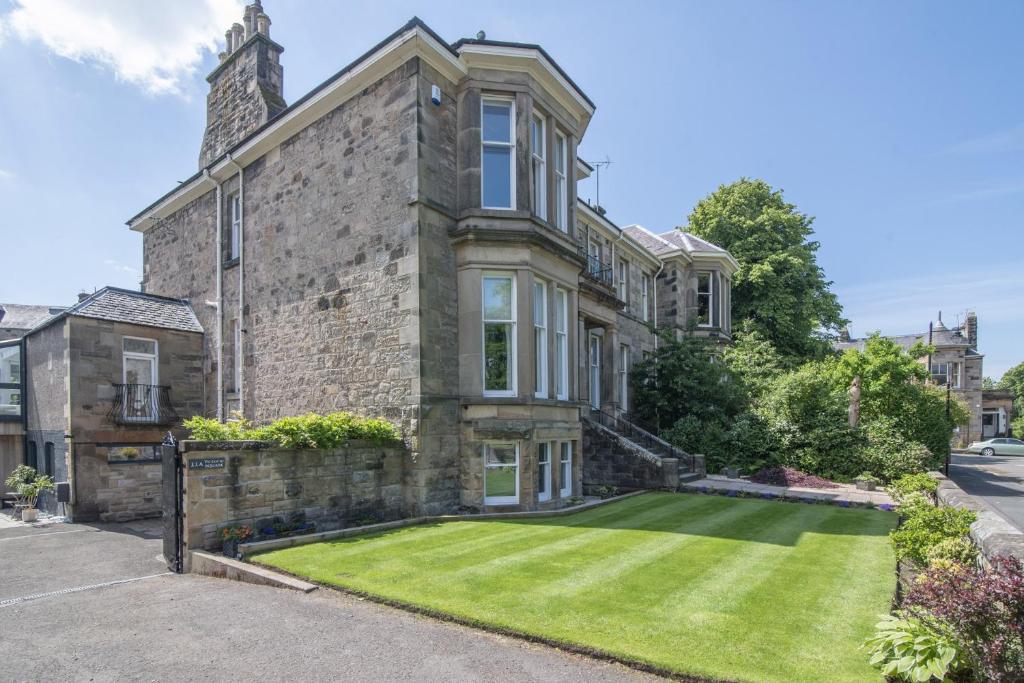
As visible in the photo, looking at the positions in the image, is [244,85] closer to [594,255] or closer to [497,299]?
[497,299]

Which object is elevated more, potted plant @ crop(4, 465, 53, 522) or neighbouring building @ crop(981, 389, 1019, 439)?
potted plant @ crop(4, 465, 53, 522)

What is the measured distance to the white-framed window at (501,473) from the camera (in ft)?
39.2

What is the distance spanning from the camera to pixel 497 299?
41.1ft

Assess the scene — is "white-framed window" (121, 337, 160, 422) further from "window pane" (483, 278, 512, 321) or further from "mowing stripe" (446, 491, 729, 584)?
"mowing stripe" (446, 491, 729, 584)

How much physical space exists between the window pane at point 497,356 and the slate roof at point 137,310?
10864mm

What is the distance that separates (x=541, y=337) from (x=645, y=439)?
8.51 m

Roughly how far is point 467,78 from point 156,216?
14588mm

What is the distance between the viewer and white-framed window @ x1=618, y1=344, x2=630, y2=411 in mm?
21859

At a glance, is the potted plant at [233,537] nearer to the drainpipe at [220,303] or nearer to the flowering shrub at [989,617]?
the flowering shrub at [989,617]

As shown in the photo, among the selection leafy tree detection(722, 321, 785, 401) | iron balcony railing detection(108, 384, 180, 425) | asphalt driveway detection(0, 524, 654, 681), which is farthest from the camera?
leafy tree detection(722, 321, 785, 401)

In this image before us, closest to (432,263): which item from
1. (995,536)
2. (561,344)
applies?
(561,344)

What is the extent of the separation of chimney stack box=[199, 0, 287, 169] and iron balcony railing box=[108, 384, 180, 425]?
8.26m

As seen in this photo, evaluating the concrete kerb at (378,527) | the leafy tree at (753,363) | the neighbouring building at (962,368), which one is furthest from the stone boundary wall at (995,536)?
the neighbouring building at (962,368)

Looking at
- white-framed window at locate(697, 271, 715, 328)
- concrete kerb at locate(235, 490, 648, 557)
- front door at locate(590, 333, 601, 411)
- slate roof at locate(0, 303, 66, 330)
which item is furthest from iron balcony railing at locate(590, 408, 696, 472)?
slate roof at locate(0, 303, 66, 330)
